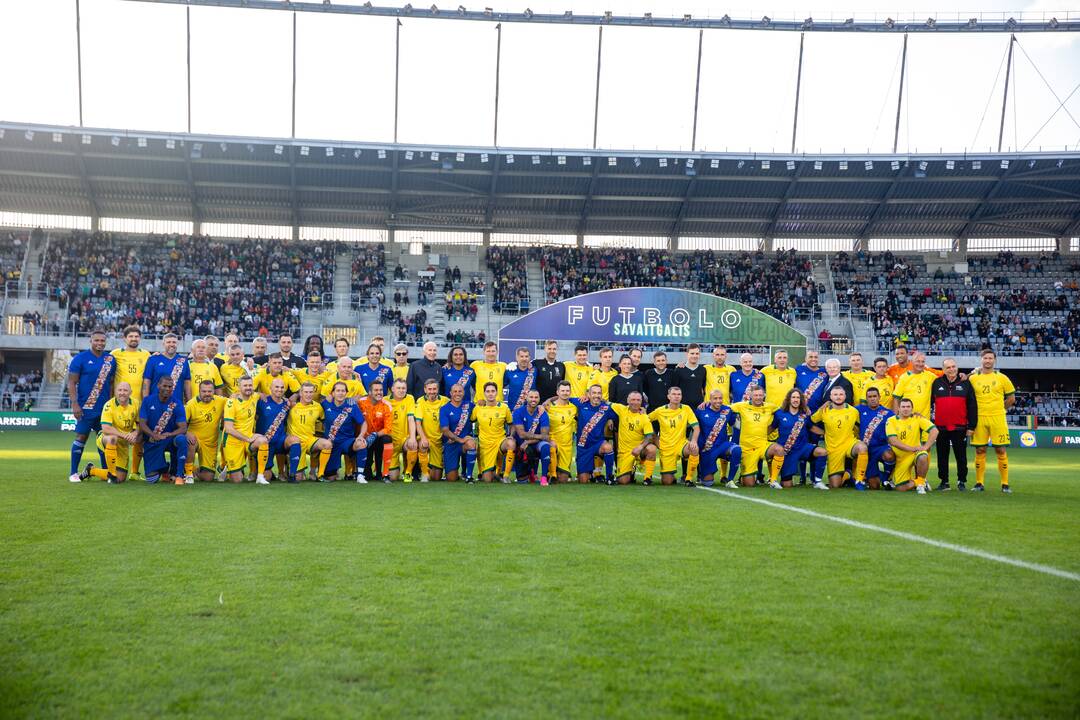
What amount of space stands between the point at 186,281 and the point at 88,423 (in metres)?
23.8

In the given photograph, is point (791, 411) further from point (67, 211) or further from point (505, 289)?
point (67, 211)

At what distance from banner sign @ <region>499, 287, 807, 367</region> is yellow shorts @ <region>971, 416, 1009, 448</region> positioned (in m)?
10.8

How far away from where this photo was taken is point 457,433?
11.1 metres

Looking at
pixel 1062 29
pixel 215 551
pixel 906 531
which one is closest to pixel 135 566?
pixel 215 551

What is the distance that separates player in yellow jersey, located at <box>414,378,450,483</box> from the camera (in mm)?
10969

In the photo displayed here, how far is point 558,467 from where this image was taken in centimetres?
1124

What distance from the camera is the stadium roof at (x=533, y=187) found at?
30766 mm

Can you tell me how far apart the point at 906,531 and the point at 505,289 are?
2816 centimetres

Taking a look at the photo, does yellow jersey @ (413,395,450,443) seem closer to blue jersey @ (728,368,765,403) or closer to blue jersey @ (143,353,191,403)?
blue jersey @ (143,353,191,403)

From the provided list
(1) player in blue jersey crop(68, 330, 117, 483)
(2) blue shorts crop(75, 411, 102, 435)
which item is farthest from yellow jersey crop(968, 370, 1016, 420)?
(2) blue shorts crop(75, 411, 102, 435)

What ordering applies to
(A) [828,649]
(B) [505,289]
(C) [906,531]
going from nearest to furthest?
(A) [828,649], (C) [906,531], (B) [505,289]

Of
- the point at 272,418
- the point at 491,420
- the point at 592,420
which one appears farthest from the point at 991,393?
the point at 272,418

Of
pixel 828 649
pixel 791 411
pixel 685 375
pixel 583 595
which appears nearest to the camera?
pixel 828 649

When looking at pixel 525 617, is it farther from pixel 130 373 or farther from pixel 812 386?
pixel 130 373
